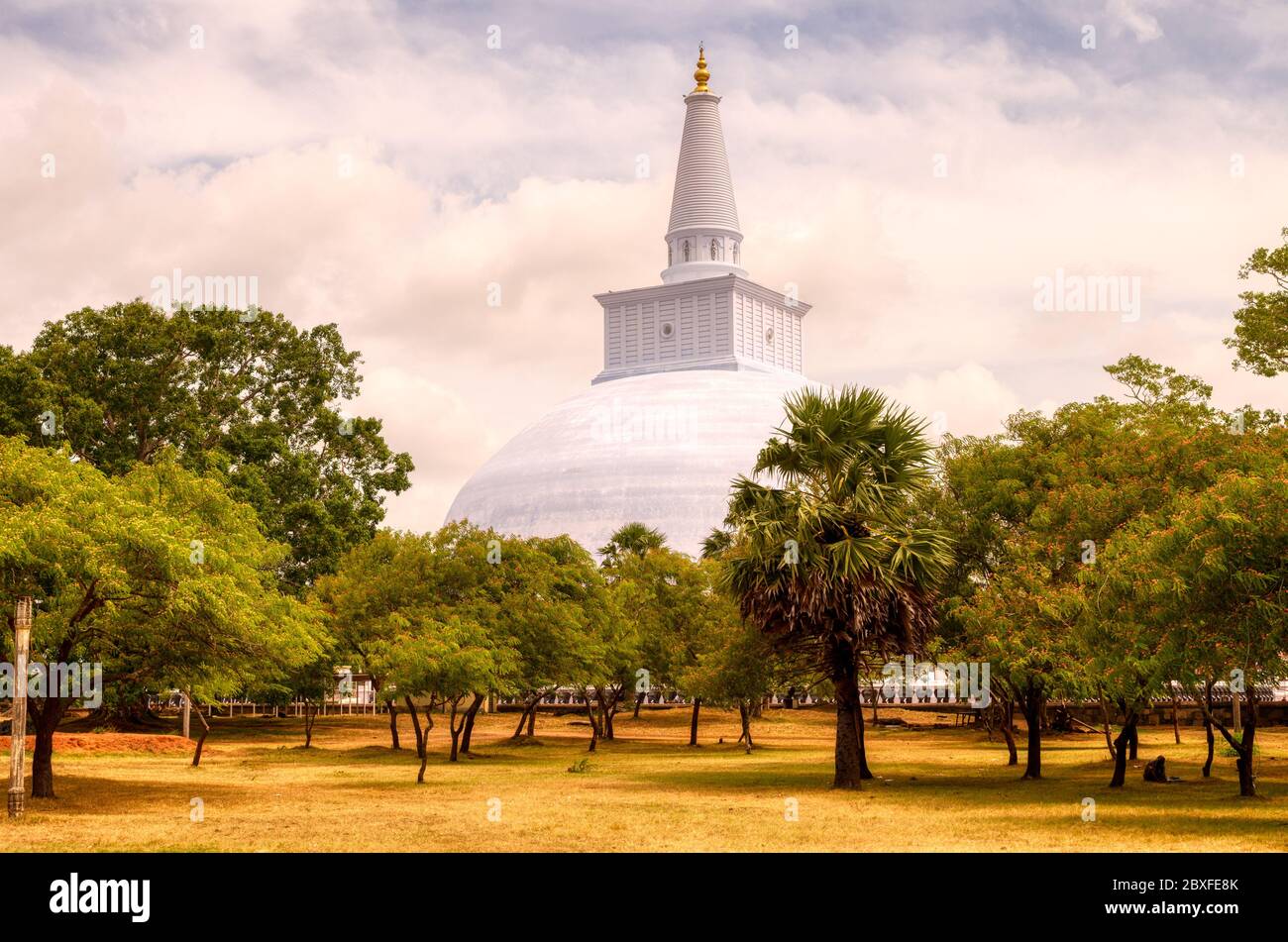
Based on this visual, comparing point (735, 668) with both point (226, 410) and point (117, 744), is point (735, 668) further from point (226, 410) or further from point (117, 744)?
point (226, 410)

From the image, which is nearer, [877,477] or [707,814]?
[707,814]

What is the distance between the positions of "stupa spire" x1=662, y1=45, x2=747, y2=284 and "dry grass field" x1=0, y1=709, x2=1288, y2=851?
54.5 metres

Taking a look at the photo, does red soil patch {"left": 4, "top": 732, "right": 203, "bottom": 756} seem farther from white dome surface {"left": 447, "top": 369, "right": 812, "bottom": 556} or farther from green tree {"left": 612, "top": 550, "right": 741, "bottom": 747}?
white dome surface {"left": 447, "top": 369, "right": 812, "bottom": 556}

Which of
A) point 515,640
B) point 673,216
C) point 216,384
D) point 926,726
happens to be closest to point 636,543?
point 926,726

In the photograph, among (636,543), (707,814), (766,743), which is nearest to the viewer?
(707,814)

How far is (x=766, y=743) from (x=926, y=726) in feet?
40.0

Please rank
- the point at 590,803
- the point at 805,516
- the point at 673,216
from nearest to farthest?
the point at 590,803, the point at 805,516, the point at 673,216

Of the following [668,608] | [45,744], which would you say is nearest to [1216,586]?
[45,744]

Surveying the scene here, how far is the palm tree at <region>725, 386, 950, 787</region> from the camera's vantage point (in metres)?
30.0

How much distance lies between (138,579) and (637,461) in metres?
66.1

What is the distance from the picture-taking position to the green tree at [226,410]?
5253 cm
